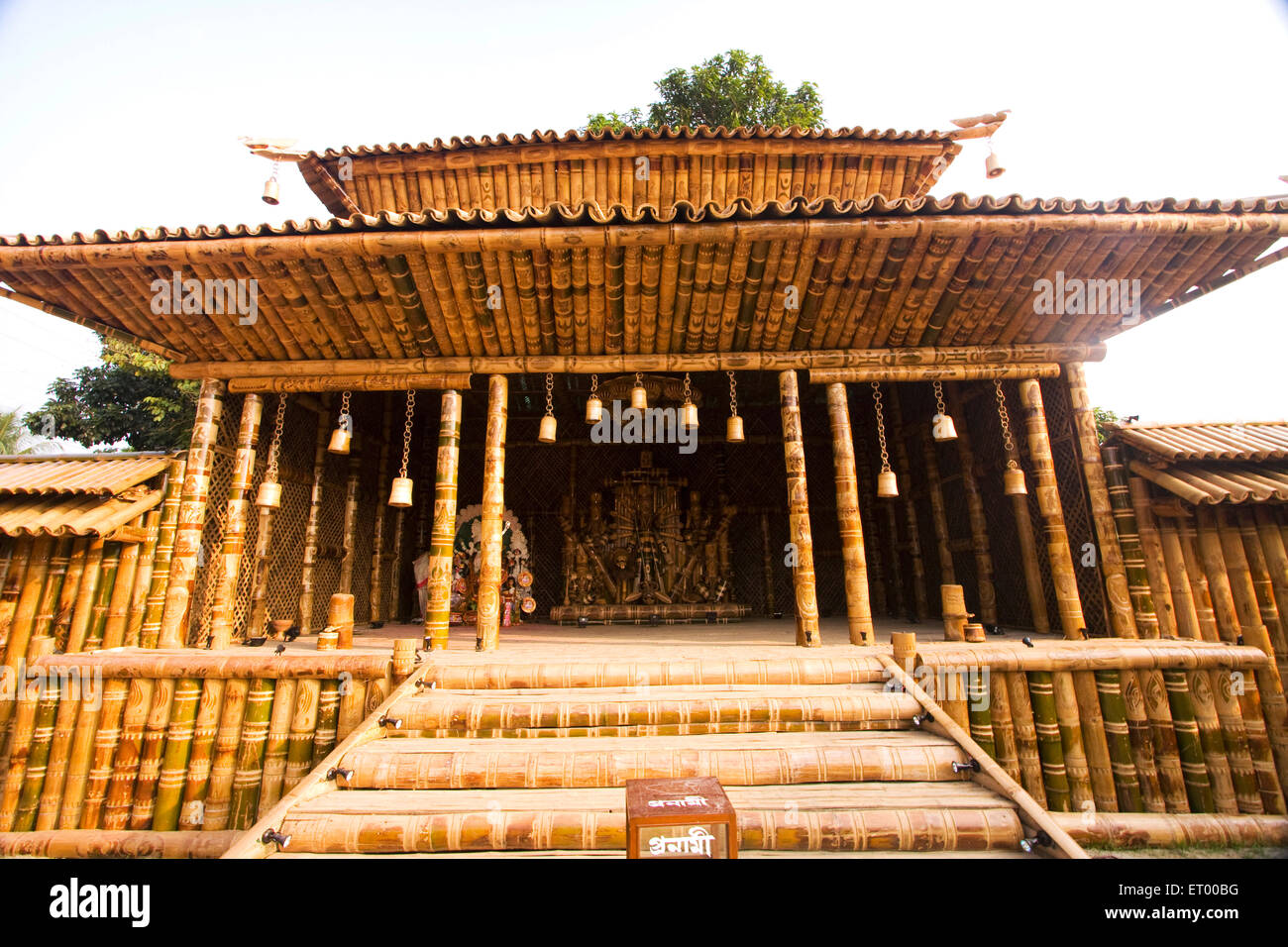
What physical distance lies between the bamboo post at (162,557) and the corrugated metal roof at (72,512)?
1.06 ft

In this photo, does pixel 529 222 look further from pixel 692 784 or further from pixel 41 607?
pixel 41 607

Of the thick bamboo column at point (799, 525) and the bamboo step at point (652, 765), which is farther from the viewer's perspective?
the thick bamboo column at point (799, 525)

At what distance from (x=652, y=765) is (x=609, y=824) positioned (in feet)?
2.25

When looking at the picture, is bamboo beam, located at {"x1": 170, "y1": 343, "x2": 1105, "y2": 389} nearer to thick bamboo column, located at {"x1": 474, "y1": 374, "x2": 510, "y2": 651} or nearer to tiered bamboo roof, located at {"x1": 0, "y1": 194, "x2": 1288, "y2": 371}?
tiered bamboo roof, located at {"x1": 0, "y1": 194, "x2": 1288, "y2": 371}

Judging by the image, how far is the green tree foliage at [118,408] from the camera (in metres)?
17.0

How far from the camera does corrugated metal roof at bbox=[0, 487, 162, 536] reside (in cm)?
641

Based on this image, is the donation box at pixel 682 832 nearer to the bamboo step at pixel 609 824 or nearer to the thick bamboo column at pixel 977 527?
the bamboo step at pixel 609 824

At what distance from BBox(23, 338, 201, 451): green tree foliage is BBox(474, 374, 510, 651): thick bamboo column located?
16.0 metres

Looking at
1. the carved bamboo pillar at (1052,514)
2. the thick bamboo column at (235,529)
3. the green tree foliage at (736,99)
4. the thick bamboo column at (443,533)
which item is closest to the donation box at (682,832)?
the thick bamboo column at (443,533)

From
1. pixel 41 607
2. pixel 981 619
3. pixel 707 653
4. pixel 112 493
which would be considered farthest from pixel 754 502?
pixel 41 607

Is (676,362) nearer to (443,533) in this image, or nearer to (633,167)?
(443,533)

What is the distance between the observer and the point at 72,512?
267 inches

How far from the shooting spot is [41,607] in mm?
6691

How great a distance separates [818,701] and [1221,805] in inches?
160
